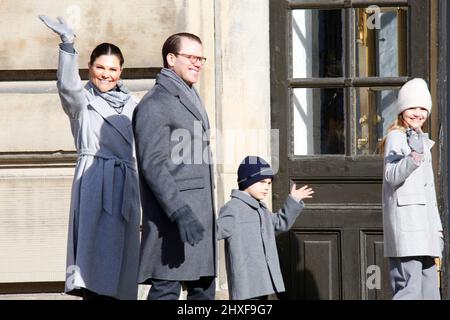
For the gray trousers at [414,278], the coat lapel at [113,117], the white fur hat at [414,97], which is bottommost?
the gray trousers at [414,278]

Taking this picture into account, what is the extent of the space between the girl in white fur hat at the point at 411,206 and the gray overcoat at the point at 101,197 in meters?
1.55

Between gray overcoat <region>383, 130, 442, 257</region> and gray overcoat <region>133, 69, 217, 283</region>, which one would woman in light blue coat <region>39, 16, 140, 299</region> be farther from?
gray overcoat <region>383, 130, 442, 257</region>

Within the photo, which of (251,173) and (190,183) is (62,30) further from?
(251,173)

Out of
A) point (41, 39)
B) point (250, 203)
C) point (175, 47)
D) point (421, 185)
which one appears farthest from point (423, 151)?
point (41, 39)

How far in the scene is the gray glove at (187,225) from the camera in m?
7.39

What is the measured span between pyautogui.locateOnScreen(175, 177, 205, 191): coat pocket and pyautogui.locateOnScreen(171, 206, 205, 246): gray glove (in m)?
0.24

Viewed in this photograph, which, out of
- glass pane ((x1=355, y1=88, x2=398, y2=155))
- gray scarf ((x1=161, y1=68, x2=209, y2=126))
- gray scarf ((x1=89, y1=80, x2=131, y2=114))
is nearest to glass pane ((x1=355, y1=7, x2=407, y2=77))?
glass pane ((x1=355, y1=88, x2=398, y2=155))

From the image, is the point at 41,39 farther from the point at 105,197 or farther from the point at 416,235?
the point at 416,235

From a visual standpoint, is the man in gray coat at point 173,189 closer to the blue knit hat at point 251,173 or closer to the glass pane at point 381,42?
the blue knit hat at point 251,173

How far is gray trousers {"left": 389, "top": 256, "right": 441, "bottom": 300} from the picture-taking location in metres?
8.55

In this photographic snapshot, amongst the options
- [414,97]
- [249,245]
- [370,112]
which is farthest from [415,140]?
[370,112]

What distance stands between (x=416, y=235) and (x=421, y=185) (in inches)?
12.7

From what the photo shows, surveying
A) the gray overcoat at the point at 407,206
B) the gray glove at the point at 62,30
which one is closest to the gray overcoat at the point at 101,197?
the gray glove at the point at 62,30

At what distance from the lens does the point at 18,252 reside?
9.89 m
